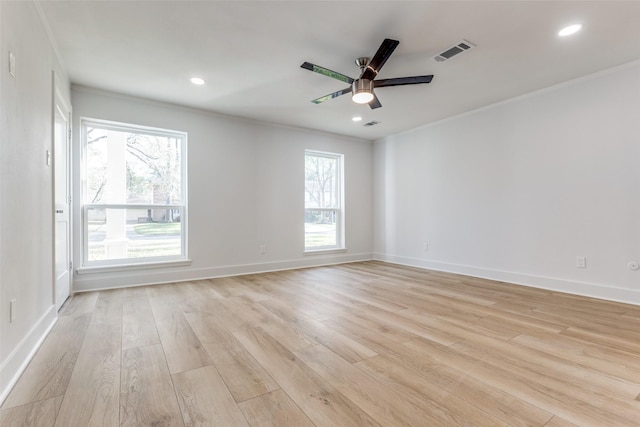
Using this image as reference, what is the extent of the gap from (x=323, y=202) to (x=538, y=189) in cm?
332

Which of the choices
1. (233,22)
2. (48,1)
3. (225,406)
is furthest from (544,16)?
(48,1)

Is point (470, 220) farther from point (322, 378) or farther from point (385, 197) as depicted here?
point (322, 378)

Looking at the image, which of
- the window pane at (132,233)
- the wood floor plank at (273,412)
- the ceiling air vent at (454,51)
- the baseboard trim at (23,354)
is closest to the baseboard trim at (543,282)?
the ceiling air vent at (454,51)

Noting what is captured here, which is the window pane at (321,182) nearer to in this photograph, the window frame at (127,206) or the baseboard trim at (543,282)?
the baseboard trim at (543,282)

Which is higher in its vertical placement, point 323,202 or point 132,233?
point 323,202

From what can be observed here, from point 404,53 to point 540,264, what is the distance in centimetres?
305

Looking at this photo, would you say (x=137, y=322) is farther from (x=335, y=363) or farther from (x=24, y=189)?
(x=335, y=363)

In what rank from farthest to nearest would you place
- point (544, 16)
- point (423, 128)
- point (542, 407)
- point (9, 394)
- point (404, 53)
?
point (423, 128) < point (404, 53) < point (544, 16) < point (9, 394) < point (542, 407)

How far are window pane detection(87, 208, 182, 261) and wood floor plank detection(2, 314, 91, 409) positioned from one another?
150 cm

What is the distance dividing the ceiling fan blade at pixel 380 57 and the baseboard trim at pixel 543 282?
10.5 feet

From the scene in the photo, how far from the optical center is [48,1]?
212cm

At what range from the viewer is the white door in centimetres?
286

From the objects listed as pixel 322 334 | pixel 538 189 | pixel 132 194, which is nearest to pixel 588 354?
pixel 322 334

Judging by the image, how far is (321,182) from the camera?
5695mm
